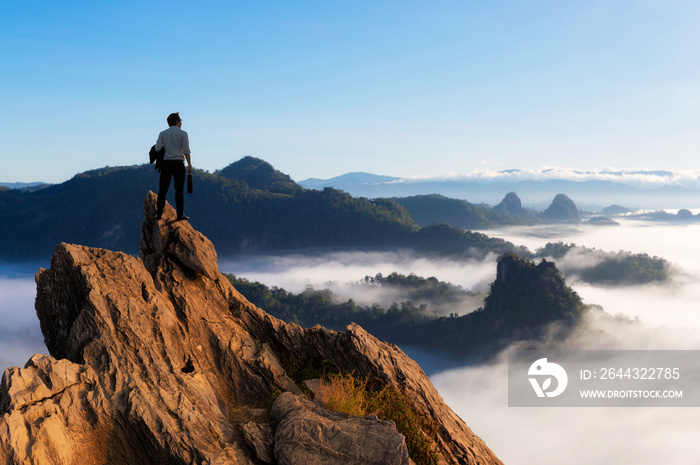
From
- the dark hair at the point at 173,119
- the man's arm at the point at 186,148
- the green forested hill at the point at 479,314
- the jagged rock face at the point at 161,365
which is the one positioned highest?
the dark hair at the point at 173,119

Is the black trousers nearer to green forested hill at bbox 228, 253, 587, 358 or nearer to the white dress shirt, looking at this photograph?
the white dress shirt

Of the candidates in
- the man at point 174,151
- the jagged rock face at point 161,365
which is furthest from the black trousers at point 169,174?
the jagged rock face at point 161,365

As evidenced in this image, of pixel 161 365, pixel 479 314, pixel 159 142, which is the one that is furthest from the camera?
pixel 479 314

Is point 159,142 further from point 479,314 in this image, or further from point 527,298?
point 479,314

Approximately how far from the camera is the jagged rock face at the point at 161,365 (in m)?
8.86

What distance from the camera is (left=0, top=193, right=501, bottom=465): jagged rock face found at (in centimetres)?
886

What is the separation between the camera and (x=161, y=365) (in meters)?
10.4

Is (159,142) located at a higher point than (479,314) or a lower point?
higher

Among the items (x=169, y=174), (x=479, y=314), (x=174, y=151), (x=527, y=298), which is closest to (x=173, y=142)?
(x=174, y=151)

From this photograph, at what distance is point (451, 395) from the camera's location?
456ft

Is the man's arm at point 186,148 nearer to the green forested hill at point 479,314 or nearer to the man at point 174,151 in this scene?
the man at point 174,151

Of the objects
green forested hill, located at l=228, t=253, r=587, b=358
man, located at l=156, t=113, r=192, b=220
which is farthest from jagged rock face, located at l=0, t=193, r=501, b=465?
green forested hill, located at l=228, t=253, r=587, b=358

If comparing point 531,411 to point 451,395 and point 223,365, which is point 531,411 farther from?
point 223,365

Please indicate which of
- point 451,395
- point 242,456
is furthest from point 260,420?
point 451,395
